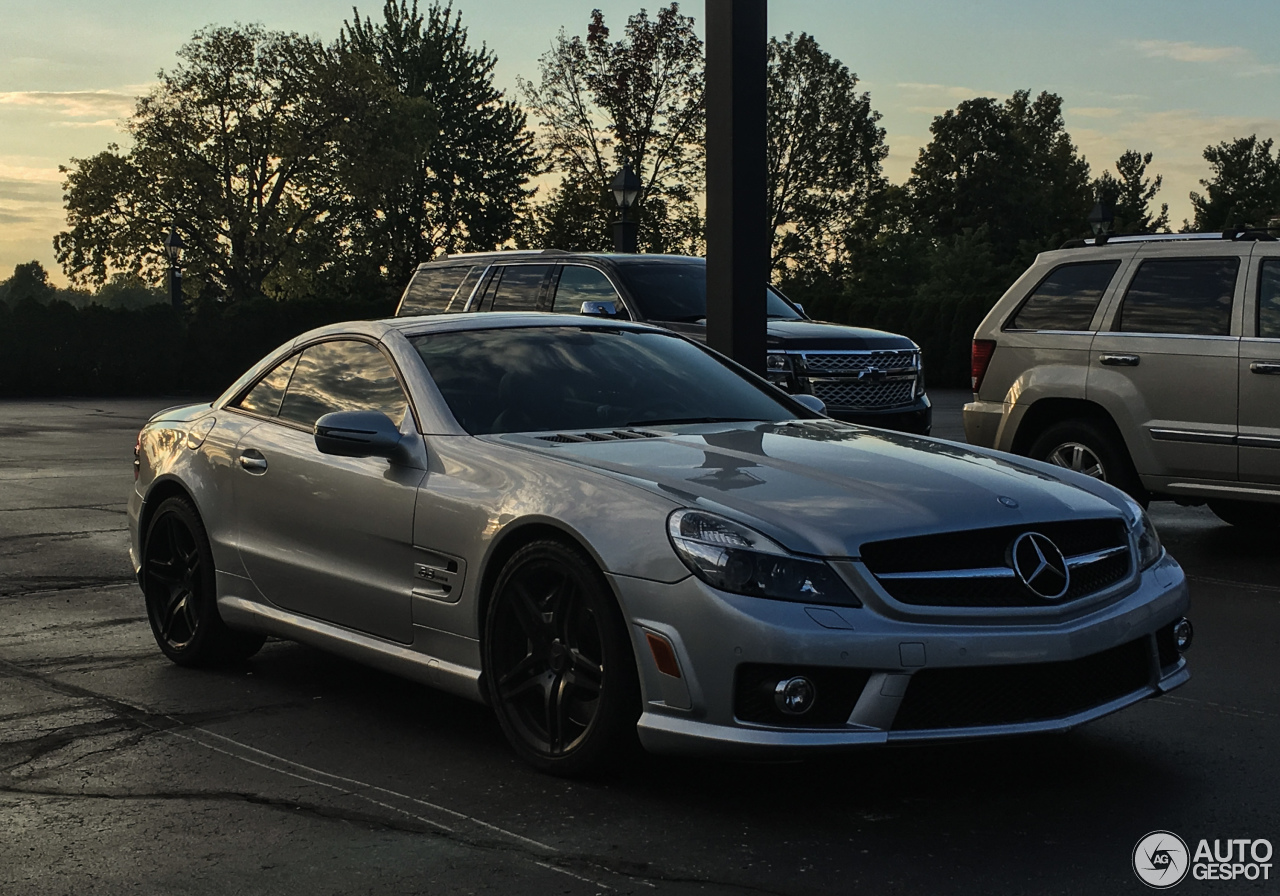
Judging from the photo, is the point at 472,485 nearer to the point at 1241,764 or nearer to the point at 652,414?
the point at 652,414

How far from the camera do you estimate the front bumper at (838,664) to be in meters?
4.37

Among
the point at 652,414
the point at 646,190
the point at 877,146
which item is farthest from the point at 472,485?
the point at 877,146

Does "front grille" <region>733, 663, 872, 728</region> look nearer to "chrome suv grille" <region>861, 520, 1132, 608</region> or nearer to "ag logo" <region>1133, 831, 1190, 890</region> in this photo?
"chrome suv grille" <region>861, 520, 1132, 608</region>

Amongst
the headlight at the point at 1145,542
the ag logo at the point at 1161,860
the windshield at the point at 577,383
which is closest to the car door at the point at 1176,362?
the windshield at the point at 577,383

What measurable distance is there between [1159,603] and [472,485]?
2.22 meters

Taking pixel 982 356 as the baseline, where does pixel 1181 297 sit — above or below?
above

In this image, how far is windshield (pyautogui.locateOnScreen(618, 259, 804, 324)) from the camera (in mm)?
13898

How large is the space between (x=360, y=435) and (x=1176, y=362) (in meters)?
5.98

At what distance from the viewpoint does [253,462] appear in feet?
20.9

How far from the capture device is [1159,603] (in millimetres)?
5008

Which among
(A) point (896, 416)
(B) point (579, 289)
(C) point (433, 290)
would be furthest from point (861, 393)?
(C) point (433, 290)

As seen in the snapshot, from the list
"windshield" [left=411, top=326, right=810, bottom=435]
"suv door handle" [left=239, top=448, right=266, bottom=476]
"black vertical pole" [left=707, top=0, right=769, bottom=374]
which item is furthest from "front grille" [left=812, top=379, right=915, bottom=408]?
"suv door handle" [left=239, top=448, right=266, bottom=476]

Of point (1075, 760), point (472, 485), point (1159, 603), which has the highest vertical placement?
point (472, 485)

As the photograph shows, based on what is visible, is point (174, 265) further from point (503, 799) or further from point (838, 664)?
point (838, 664)
